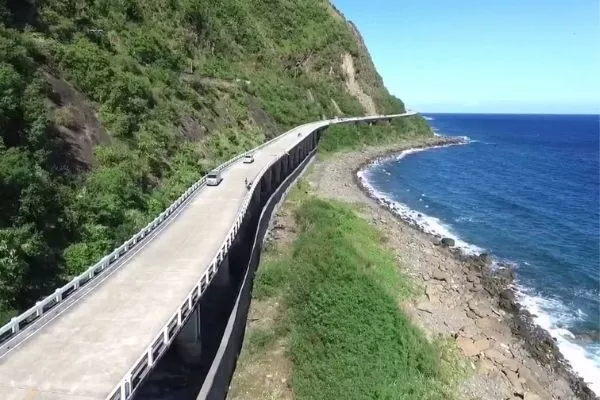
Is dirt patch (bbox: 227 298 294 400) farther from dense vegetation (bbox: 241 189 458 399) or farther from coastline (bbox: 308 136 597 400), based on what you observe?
coastline (bbox: 308 136 597 400)

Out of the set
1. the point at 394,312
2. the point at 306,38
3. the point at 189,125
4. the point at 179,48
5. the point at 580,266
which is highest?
the point at 306,38

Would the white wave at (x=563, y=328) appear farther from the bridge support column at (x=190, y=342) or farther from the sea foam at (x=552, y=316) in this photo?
the bridge support column at (x=190, y=342)

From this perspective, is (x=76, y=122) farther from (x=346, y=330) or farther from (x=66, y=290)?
(x=346, y=330)

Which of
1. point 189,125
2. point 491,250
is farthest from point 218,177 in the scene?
point 491,250

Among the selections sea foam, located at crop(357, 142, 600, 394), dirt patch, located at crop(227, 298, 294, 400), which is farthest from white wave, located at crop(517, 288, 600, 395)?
dirt patch, located at crop(227, 298, 294, 400)

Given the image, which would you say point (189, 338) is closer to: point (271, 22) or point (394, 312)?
point (394, 312)

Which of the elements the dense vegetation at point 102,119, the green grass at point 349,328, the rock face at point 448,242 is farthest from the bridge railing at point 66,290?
the rock face at point 448,242
